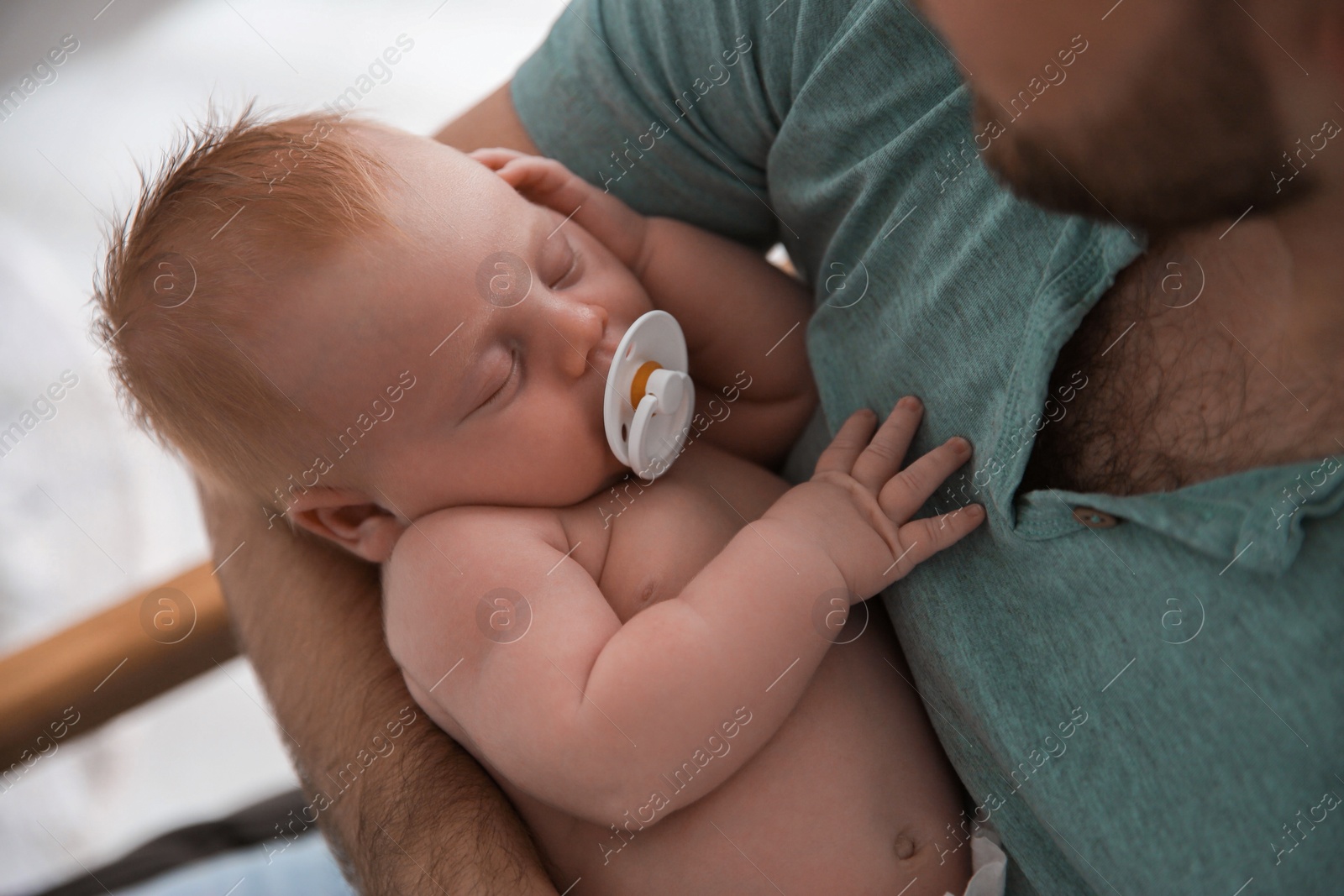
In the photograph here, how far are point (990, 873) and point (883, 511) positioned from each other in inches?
12.7

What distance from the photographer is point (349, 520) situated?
901mm

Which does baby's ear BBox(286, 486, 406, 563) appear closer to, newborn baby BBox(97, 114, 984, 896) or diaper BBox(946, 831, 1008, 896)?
newborn baby BBox(97, 114, 984, 896)

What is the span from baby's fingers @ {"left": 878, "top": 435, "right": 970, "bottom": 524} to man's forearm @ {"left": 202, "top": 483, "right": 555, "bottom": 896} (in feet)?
1.55

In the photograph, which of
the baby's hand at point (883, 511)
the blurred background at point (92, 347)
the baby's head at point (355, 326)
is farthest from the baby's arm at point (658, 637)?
the blurred background at point (92, 347)

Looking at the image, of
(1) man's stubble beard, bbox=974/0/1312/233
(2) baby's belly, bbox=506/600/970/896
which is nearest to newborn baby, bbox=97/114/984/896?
(2) baby's belly, bbox=506/600/970/896

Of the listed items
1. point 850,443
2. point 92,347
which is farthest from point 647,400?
point 92,347

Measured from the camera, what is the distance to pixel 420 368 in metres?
0.79

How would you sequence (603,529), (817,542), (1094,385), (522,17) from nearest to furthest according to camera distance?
1. (1094,385)
2. (817,542)
3. (603,529)
4. (522,17)

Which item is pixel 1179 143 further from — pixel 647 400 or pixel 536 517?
pixel 536 517

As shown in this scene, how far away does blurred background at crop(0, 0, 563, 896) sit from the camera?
1611 millimetres

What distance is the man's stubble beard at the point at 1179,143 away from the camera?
0.47m

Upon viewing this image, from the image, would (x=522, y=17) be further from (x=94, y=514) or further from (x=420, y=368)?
(x=420, y=368)

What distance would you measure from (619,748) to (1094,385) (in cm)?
46

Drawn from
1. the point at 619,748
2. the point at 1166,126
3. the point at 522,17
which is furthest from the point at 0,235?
the point at 1166,126
